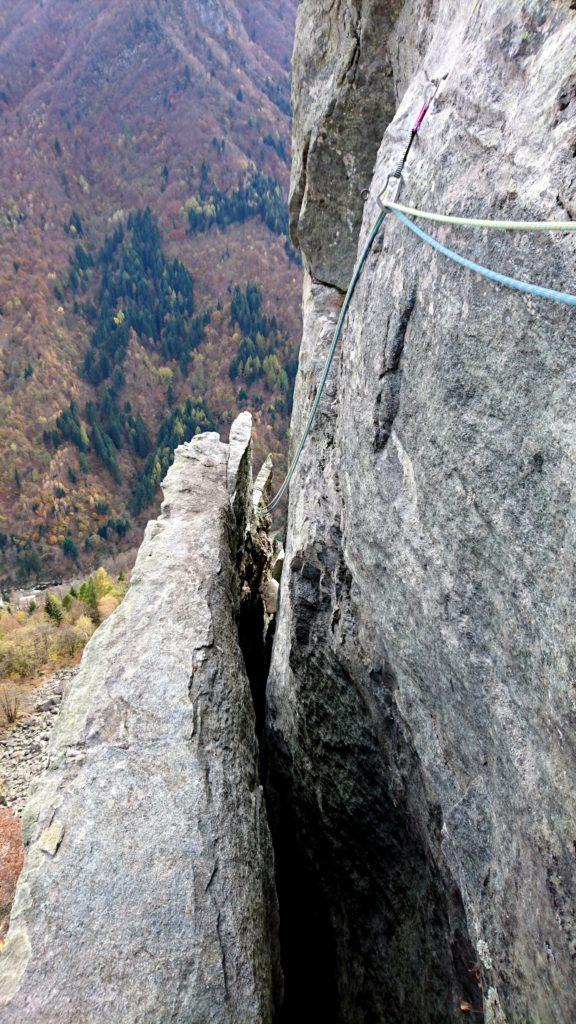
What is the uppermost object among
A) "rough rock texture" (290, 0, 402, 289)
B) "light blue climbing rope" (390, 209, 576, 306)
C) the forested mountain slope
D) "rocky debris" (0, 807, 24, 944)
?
the forested mountain slope

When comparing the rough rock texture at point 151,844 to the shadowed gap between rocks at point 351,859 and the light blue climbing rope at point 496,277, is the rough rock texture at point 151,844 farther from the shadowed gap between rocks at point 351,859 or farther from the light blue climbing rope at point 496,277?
the light blue climbing rope at point 496,277

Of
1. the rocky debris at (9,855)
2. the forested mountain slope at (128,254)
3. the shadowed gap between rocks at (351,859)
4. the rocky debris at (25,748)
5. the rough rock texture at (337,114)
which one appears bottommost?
the rocky debris at (9,855)

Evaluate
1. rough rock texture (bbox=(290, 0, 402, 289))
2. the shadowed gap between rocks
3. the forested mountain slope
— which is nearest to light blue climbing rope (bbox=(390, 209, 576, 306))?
the shadowed gap between rocks

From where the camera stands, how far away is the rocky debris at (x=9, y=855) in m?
12.4

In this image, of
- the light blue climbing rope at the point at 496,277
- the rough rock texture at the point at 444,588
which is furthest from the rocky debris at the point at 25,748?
the light blue climbing rope at the point at 496,277

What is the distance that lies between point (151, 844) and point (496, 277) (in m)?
4.26

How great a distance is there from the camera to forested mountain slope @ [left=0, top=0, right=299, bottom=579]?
98500 mm

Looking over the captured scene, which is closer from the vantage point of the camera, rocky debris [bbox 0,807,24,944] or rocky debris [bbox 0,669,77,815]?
rocky debris [bbox 0,807,24,944]

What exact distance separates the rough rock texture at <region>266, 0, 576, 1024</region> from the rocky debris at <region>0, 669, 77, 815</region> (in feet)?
35.8

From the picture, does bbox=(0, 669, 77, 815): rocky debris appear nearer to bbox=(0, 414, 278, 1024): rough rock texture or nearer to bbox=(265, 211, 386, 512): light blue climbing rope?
bbox=(0, 414, 278, 1024): rough rock texture

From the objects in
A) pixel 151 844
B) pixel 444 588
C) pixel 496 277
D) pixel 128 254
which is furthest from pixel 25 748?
pixel 128 254

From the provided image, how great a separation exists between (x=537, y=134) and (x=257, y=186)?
539 feet

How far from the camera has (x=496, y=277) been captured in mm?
2703

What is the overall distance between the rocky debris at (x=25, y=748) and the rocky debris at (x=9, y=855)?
1.01 ft
